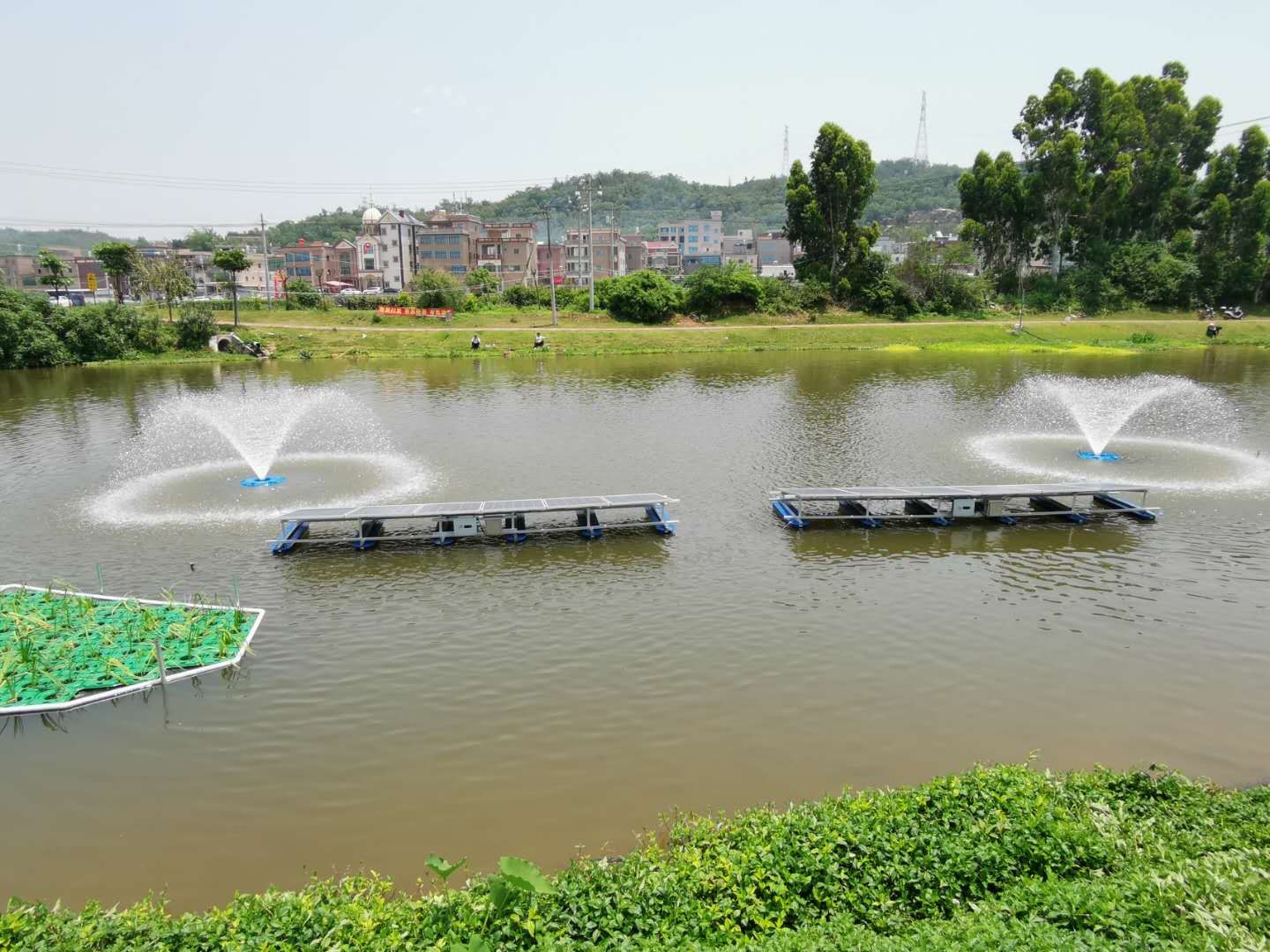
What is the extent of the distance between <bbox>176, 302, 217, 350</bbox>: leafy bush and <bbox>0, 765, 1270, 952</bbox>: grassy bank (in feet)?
200

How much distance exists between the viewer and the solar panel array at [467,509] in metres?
20.8

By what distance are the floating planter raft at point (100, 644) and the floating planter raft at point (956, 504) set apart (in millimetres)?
14064

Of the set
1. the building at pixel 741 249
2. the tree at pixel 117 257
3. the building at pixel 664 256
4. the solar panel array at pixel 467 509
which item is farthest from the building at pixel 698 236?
the solar panel array at pixel 467 509

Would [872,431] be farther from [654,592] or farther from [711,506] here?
[654,592]

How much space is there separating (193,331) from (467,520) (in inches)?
2017

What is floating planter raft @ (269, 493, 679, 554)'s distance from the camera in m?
20.8

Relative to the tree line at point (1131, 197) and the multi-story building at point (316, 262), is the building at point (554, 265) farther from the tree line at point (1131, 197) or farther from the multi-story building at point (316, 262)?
the tree line at point (1131, 197)

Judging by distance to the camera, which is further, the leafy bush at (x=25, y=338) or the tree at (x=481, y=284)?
the tree at (x=481, y=284)

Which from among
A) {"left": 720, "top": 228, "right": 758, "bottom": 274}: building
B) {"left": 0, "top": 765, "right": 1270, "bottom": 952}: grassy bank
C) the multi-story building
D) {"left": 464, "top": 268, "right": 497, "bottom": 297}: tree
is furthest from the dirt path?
{"left": 720, "top": 228, "right": 758, "bottom": 274}: building

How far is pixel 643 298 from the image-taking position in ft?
230

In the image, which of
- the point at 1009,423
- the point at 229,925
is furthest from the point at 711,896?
the point at 1009,423

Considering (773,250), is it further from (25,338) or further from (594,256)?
(25,338)

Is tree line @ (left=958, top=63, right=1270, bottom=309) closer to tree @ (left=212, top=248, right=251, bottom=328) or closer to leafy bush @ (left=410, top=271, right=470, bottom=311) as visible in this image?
leafy bush @ (left=410, top=271, right=470, bottom=311)

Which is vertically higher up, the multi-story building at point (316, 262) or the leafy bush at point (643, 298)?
the multi-story building at point (316, 262)
